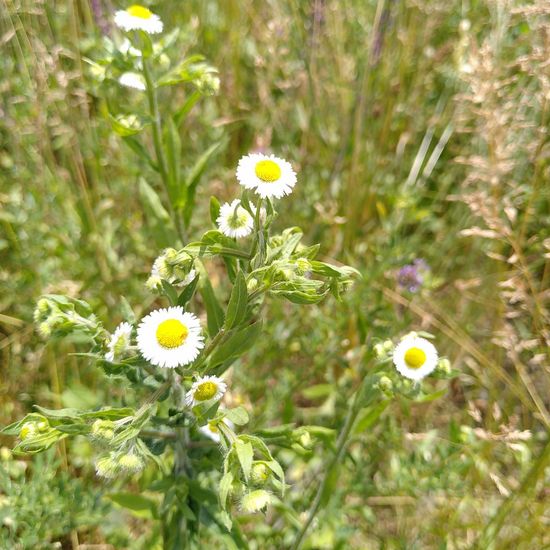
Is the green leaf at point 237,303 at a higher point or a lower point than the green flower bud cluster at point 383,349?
higher

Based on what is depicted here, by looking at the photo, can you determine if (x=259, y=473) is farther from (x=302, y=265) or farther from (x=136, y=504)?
(x=136, y=504)

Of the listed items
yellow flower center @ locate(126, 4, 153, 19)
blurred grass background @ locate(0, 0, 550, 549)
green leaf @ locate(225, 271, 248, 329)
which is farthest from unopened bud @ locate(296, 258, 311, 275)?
yellow flower center @ locate(126, 4, 153, 19)

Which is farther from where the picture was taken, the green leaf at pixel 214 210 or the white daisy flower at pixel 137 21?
the white daisy flower at pixel 137 21

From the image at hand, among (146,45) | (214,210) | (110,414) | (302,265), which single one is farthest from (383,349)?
(146,45)

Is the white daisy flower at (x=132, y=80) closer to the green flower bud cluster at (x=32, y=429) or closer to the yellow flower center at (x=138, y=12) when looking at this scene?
the yellow flower center at (x=138, y=12)

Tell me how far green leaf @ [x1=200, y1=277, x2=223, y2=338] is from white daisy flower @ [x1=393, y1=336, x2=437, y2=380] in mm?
380

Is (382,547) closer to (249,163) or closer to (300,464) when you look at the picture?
(300,464)

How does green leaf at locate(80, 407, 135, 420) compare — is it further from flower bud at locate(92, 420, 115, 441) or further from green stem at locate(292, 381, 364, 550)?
green stem at locate(292, 381, 364, 550)

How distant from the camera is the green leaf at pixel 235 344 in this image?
1.14 m

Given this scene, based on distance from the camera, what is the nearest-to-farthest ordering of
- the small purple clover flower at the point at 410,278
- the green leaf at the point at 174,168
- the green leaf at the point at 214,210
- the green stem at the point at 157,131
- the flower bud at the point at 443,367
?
the green leaf at the point at 214,210 → the flower bud at the point at 443,367 → the green stem at the point at 157,131 → the green leaf at the point at 174,168 → the small purple clover flower at the point at 410,278

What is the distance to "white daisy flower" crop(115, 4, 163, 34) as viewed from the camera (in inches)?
54.1

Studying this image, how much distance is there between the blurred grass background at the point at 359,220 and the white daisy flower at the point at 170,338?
1.79 feet

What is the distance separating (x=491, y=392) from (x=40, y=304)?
4.24 feet

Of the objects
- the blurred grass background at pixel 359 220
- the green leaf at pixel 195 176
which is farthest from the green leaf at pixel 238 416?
the green leaf at pixel 195 176
